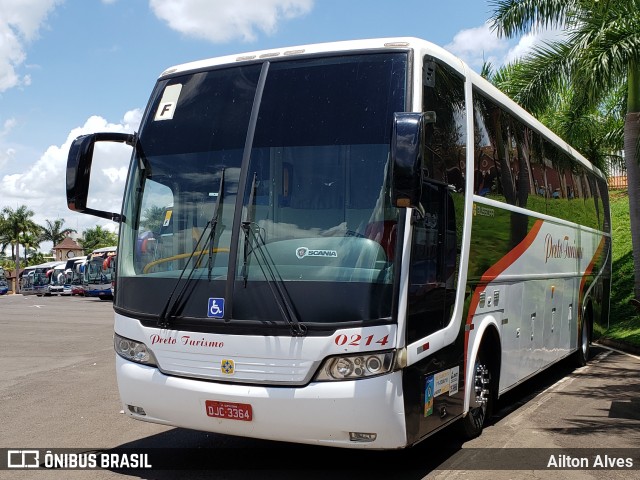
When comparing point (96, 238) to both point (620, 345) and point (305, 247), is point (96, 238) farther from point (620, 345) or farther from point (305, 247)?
point (305, 247)

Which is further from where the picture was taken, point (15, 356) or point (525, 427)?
point (15, 356)

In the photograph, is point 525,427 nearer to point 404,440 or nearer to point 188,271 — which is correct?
point 404,440

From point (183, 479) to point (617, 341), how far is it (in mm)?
12380

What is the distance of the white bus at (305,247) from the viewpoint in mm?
5043

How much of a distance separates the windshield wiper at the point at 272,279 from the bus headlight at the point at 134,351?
3.59 ft

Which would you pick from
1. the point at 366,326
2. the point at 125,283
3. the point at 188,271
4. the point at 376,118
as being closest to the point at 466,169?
the point at 376,118

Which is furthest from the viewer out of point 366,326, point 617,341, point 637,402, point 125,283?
point 617,341

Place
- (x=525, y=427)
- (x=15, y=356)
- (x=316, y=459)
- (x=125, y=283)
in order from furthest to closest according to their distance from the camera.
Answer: (x=15, y=356) → (x=525, y=427) → (x=316, y=459) → (x=125, y=283)

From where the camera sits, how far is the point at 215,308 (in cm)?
533

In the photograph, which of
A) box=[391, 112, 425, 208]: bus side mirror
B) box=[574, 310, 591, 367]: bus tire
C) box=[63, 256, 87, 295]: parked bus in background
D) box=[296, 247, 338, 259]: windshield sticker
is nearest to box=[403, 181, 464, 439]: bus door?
box=[391, 112, 425, 208]: bus side mirror

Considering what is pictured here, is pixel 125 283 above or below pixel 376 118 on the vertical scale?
below

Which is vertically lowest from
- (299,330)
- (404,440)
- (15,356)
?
(15,356)

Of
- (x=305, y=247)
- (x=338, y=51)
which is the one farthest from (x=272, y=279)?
(x=338, y=51)

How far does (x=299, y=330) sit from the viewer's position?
505 centimetres
